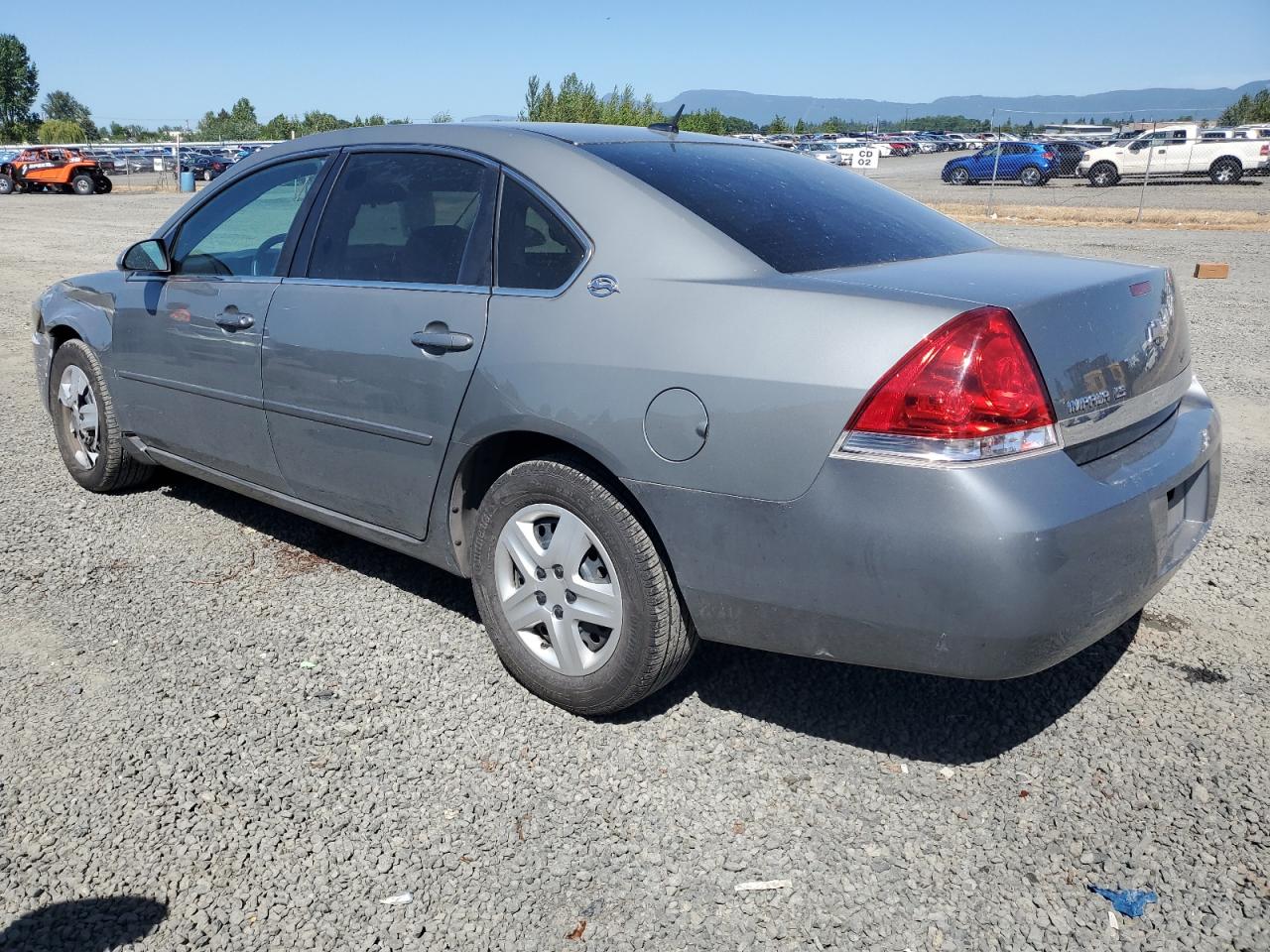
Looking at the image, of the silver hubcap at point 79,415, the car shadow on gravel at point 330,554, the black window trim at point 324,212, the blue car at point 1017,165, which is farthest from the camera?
the blue car at point 1017,165

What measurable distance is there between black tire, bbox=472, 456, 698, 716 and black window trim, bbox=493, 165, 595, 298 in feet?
1.60

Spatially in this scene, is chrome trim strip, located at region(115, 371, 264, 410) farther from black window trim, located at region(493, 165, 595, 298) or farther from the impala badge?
the impala badge

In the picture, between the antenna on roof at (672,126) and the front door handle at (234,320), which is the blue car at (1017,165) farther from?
the front door handle at (234,320)

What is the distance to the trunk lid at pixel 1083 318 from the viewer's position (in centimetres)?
258

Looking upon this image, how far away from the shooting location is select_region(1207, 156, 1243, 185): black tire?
30.3 metres

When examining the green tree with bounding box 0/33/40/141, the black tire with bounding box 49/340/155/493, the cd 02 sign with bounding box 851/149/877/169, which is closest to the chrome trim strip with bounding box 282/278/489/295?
the black tire with bounding box 49/340/155/493

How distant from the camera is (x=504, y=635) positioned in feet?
11.0

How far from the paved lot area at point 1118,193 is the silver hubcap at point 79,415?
23.1m

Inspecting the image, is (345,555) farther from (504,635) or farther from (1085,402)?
(1085,402)

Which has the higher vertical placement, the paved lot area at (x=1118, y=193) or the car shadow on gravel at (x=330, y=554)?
the paved lot area at (x=1118, y=193)

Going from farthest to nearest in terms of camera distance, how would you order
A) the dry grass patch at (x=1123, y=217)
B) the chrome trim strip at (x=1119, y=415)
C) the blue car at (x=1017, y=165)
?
the blue car at (x=1017, y=165) < the dry grass patch at (x=1123, y=217) < the chrome trim strip at (x=1119, y=415)

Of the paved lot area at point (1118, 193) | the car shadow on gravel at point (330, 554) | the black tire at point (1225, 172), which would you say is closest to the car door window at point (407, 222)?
the car shadow on gravel at point (330, 554)

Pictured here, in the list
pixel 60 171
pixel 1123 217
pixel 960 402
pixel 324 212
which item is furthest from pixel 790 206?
pixel 60 171

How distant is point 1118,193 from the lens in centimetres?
2944
